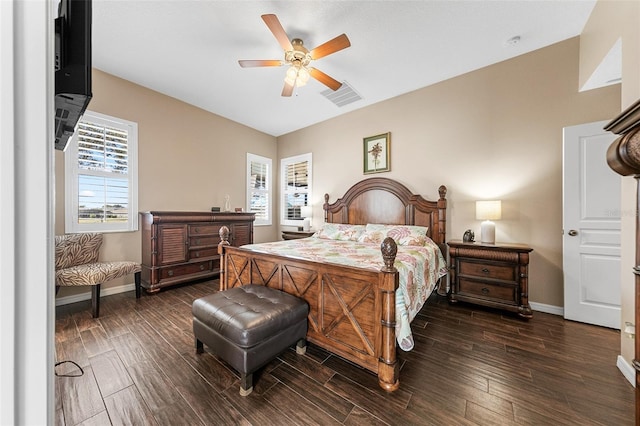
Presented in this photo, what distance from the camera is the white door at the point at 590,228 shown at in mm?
2373

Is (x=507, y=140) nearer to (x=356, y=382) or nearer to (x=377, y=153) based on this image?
(x=377, y=153)

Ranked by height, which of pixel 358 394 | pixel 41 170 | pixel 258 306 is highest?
pixel 41 170

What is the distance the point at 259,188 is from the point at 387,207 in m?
2.95

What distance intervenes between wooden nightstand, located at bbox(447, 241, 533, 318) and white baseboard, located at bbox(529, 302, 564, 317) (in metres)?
0.36

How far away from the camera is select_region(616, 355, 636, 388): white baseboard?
5.42 ft

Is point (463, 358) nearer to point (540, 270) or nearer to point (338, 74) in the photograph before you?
point (540, 270)

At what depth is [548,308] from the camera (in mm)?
2766

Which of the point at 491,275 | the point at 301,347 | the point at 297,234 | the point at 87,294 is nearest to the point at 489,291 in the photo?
the point at 491,275

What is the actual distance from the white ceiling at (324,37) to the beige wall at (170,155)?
297 mm

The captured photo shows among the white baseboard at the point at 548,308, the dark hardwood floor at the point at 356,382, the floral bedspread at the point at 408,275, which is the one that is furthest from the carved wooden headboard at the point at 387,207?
the dark hardwood floor at the point at 356,382

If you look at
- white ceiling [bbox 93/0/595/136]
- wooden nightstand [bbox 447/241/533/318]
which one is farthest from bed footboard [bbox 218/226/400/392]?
white ceiling [bbox 93/0/595/136]

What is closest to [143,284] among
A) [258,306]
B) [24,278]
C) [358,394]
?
[258,306]

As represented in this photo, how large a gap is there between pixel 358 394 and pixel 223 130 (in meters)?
4.67

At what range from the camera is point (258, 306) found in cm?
180
